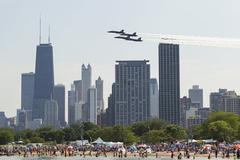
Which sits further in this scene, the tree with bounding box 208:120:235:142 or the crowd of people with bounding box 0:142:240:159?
the tree with bounding box 208:120:235:142

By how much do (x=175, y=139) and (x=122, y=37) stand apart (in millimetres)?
102574

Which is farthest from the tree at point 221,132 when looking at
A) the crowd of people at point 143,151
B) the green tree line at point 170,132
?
the crowd of people at point 143,151

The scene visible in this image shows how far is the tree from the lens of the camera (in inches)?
5999

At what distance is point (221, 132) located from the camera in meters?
154

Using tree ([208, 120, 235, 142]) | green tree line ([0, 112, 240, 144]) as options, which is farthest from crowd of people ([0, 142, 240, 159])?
green tree line ([0, 112, 240, 144])

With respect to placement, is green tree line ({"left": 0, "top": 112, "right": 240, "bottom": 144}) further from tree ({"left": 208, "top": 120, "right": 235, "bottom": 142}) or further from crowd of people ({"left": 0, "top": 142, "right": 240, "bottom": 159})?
crowd of people ({"left": 0, "top": 142, "right": 240, "bottom": 159})

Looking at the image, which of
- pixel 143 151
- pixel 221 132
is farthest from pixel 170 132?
pixel 143 151

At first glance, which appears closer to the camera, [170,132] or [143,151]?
[143,151]

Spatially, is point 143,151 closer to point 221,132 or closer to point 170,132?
point 221,132

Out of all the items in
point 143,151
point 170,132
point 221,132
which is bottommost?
point 143,151

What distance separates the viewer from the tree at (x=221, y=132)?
152 m

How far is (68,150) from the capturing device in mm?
129375

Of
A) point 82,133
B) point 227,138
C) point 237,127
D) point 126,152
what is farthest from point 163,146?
point 82,133

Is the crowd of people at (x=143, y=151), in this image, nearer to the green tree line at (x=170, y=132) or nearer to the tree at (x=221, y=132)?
the tree at (x=221, y=132)
